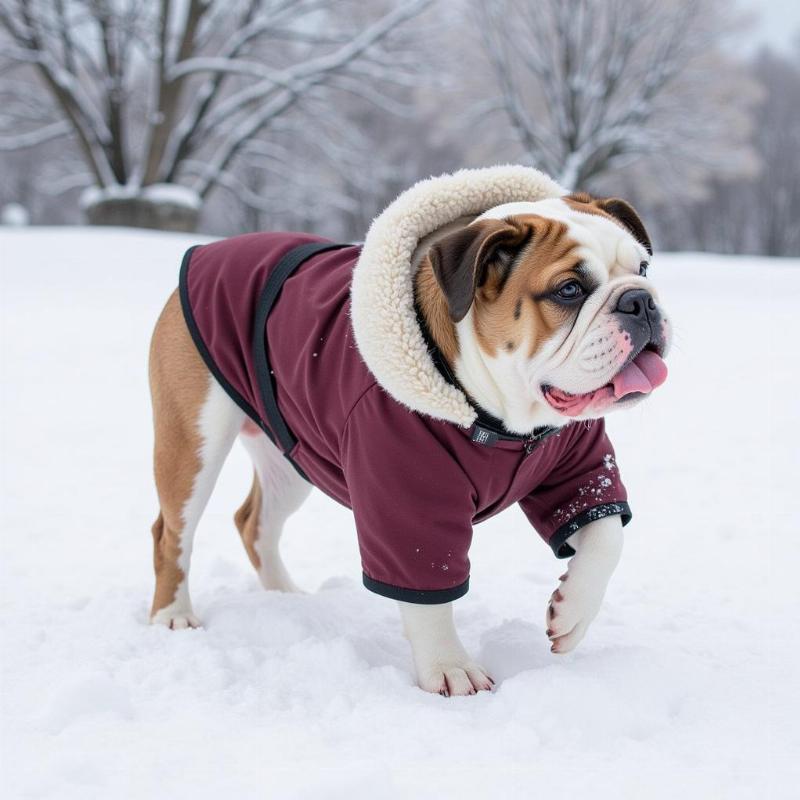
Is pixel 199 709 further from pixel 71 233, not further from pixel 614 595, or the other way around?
pixel 71 233

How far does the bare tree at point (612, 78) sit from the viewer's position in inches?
853

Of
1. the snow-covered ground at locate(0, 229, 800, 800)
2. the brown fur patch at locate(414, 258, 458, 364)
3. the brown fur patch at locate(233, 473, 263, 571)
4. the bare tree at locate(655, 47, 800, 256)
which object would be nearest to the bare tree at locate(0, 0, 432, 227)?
the snow-covered ground at locate(0, 229, 800, 800)

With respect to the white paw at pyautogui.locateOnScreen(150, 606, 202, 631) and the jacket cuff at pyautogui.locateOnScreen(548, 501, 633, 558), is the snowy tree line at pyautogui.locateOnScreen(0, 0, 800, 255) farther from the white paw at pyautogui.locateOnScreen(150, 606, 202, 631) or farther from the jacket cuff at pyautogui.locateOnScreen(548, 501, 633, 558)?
the jacket cuff at pyautogui.locateOnScreen(548, 501, 633, 558)

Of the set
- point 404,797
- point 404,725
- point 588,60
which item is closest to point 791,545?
point 404,725

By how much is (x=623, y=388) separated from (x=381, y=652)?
3.76 ft

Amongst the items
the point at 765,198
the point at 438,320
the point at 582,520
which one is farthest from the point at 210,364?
the point at 765,198

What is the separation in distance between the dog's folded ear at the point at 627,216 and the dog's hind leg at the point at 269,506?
1.59 m

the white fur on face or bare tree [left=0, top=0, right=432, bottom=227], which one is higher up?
the white fur on face

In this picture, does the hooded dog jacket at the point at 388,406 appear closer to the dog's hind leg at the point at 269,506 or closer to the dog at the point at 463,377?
the dog at the point at 463,377

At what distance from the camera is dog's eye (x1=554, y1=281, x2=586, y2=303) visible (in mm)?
2330

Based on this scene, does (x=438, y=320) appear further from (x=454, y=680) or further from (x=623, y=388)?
(x=454, y=680)

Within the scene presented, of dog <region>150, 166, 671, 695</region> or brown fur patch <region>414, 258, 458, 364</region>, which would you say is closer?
dog <region>150, 166, 671, 695</region>

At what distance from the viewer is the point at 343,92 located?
24.4 metres

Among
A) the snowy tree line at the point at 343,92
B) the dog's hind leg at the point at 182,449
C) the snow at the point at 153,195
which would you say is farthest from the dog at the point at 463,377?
the snowy tree line at the point at 343,92
